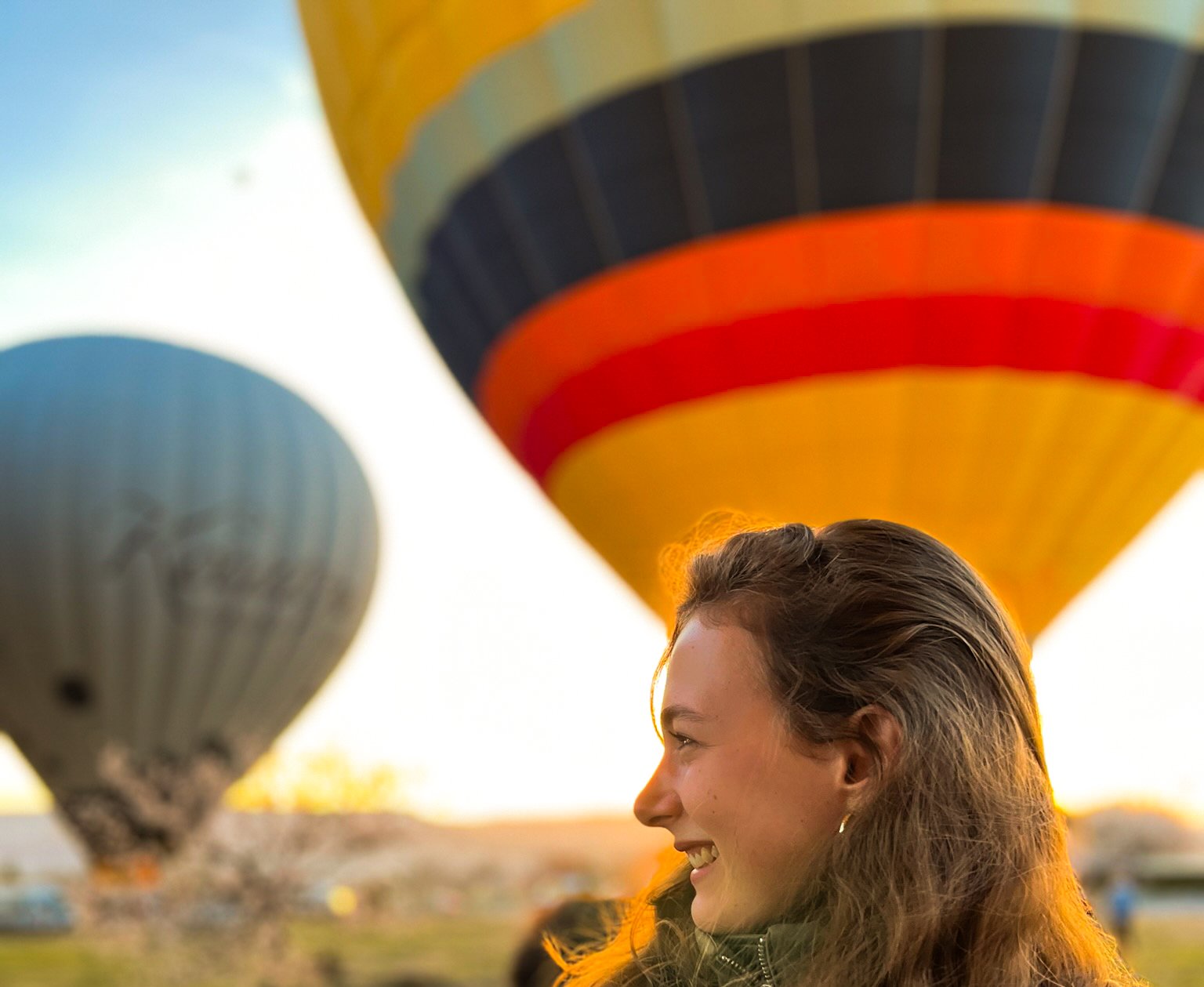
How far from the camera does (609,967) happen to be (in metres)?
1.14

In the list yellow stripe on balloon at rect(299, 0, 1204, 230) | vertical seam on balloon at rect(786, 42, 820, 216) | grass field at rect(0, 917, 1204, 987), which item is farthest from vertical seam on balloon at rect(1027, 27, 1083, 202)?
grass field at rect(0, 917, 1204, 987)

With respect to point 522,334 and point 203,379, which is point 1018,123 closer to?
point 522,334

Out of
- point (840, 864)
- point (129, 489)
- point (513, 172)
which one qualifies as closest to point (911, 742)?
point (840, 864)

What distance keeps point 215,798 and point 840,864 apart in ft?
60.6

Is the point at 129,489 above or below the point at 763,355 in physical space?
above

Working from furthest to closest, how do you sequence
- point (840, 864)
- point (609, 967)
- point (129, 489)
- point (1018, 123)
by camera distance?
point (129, 489)
point (1018, 123)
point (609, 967)
point (840, 864)

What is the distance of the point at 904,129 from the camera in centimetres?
716

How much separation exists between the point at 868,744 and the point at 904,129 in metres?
6.57

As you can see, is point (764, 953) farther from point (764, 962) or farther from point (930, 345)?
point (930, 345)

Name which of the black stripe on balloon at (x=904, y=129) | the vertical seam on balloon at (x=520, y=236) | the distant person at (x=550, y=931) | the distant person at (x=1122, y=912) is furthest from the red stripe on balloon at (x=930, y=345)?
the distant person at (x=1122, y=912)

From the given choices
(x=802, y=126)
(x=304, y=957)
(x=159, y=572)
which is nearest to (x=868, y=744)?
(x=802, y=126)

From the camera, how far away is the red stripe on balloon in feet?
24.7

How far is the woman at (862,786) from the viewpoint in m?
0.99

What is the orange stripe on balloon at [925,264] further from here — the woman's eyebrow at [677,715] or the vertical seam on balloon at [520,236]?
the woman's eyebrow at [677,715]
